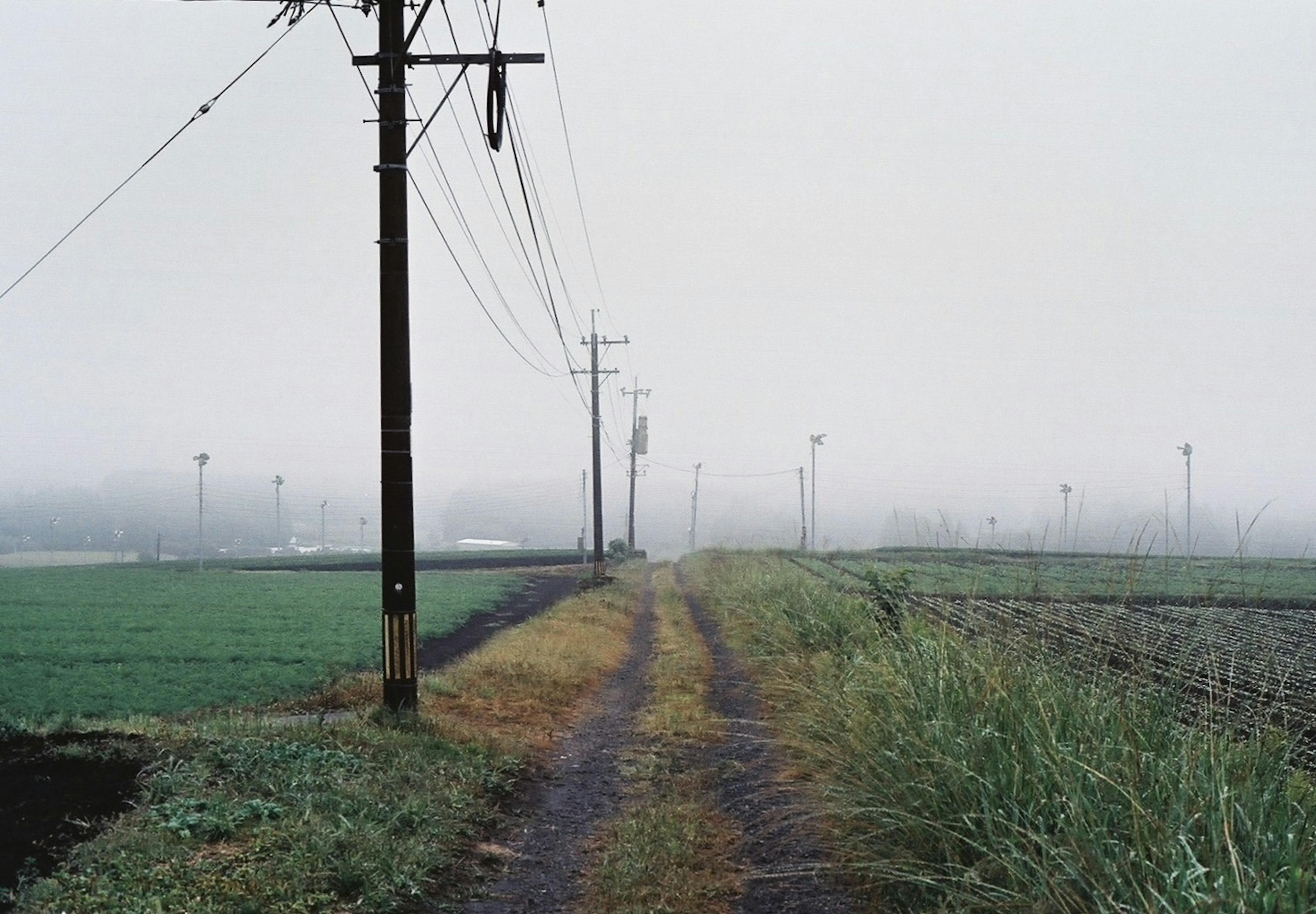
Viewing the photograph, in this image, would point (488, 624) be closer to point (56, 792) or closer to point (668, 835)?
point (56, 792)

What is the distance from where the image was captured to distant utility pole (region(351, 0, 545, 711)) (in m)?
10.6

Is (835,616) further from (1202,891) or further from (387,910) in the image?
(1202,891)

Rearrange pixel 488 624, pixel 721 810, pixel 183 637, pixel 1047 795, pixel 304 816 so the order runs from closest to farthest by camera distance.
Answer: pixel 1047 795, pixel 304 816, pixel 721 810, pixel 183 637, pixel 488 624

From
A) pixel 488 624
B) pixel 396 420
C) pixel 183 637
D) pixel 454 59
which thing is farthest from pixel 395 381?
pixel 488 624

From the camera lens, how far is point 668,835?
24.4ft

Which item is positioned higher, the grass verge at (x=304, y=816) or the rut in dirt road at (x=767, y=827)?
the grass verge at (x=304, y=816)

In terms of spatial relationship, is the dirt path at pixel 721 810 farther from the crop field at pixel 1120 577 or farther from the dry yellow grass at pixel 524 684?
the crop field at pixel 1120 577

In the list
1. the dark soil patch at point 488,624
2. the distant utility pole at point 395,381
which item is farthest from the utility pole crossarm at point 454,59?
the dark soil patch at point 488,624

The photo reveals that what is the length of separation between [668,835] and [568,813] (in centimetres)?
137

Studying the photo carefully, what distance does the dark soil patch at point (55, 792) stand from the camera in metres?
6.13

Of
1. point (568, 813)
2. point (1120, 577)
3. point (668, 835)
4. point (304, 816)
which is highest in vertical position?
point (1120, 577)

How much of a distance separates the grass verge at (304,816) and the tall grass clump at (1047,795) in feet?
8.31

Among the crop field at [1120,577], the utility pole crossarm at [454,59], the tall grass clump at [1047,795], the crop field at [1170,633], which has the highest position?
the utility pole crossarm at [454,59]

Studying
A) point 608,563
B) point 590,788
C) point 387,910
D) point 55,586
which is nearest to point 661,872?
point 387,910
